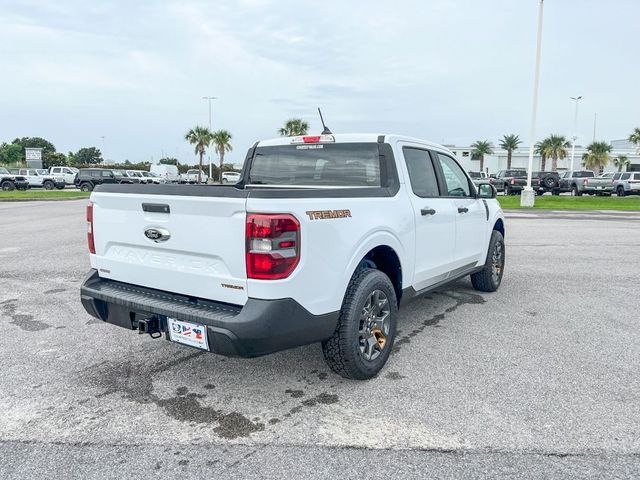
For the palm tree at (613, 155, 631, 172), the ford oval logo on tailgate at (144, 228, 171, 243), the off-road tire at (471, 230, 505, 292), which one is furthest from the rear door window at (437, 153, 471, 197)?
the palm tree at (613, 155, 631, 172)

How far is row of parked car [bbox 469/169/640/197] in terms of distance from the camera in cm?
3194

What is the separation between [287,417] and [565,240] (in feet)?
33.5

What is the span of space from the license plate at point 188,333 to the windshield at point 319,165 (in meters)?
1.86

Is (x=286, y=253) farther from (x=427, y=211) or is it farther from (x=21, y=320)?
(x=21, y=320)

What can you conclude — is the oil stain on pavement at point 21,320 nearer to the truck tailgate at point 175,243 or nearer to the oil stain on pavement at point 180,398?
the oil stain on pavement at point 180,398

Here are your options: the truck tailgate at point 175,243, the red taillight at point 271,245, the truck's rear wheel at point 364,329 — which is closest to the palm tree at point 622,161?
the truck's rear wheel at point 364,329

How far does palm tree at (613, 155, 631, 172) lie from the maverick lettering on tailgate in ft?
279

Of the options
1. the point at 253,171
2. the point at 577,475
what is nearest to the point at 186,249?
the point at 253,171

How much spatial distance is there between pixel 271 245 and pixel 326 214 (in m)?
0.45

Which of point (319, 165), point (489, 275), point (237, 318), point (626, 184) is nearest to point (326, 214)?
point (237, 318)

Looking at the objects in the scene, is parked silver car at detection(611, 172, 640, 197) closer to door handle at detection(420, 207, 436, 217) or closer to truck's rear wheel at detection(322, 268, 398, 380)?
door handle at detection(420, 207, 436, 217)

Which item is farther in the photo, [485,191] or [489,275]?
[489,275]

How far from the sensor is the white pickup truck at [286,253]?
292 cm

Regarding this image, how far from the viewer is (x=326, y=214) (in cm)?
311
